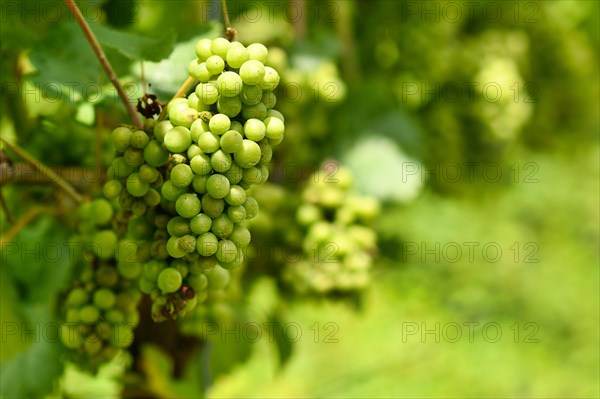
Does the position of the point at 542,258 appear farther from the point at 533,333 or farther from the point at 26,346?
the point at 26,346

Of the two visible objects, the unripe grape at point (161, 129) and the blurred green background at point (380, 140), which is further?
the blurred green background at point (380, 140)

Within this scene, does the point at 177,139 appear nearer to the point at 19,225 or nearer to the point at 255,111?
the point at 255,111

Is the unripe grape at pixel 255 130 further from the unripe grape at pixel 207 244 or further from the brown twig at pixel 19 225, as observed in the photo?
the brown twig at pixel 19 225

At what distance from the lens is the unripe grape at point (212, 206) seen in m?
0.53

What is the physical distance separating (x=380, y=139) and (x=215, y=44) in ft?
2.58

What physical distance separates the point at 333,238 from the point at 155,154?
532mm

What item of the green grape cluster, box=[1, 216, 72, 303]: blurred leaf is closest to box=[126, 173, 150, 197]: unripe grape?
box=[1, 216, 72, 303]: blurred leaf

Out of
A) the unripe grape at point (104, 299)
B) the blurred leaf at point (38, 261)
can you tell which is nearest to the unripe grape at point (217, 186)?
the unripe grape at point (104, 299)

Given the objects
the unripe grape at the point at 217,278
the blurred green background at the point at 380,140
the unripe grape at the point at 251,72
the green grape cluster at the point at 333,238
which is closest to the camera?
the unripe grape at the point at 251,72

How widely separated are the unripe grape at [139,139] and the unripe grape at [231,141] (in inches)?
2.9

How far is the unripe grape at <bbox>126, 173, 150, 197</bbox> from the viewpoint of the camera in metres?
0.56

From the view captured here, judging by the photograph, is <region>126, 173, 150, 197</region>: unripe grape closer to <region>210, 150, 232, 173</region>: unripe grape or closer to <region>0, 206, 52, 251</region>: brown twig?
<region>210, 150, 232, 173</region>: unripe grape

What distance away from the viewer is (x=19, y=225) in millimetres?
792

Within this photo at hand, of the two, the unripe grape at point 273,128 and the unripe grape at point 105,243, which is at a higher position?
the unripe grape at point 273,128
